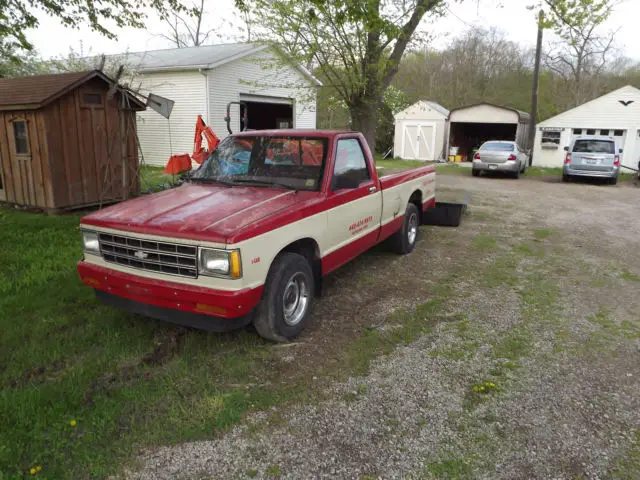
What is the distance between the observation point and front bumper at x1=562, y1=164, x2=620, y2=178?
17.4 metres

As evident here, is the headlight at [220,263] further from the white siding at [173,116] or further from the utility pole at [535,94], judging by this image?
the utility pole at [535,94]

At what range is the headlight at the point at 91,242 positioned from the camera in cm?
412

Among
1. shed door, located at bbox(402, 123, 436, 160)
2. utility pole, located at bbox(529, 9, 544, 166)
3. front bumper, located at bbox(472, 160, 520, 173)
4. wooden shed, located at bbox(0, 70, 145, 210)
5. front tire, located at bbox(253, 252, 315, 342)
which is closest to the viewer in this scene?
front tire, located at bbox(253, 252, 315, 342)

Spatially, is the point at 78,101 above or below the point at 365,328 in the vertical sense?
above

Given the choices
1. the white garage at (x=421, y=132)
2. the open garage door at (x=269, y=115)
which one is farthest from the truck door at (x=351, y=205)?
the white garage at (x=421, y=132)

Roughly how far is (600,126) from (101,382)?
81.3 feet

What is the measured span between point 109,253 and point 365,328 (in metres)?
2.43

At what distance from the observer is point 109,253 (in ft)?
13.2

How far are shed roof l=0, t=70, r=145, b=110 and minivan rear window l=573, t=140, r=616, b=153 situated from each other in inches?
630

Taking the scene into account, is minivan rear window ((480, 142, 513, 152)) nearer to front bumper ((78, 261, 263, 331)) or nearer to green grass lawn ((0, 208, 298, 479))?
green grass lawn ((0, 208, 298, 479))

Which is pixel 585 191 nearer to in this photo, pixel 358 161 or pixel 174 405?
pixel 358 161

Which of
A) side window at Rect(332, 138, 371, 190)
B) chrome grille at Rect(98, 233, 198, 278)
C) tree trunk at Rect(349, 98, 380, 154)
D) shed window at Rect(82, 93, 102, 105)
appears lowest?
chrome grille at Rect(98, 233, 198, 278)

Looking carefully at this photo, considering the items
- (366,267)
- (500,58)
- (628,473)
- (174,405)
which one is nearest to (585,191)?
(366,267)

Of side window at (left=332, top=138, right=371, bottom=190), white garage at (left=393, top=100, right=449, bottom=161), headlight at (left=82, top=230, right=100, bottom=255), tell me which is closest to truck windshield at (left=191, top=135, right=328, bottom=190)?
side window at (left=332, top=138, right=371, bottom=190)
